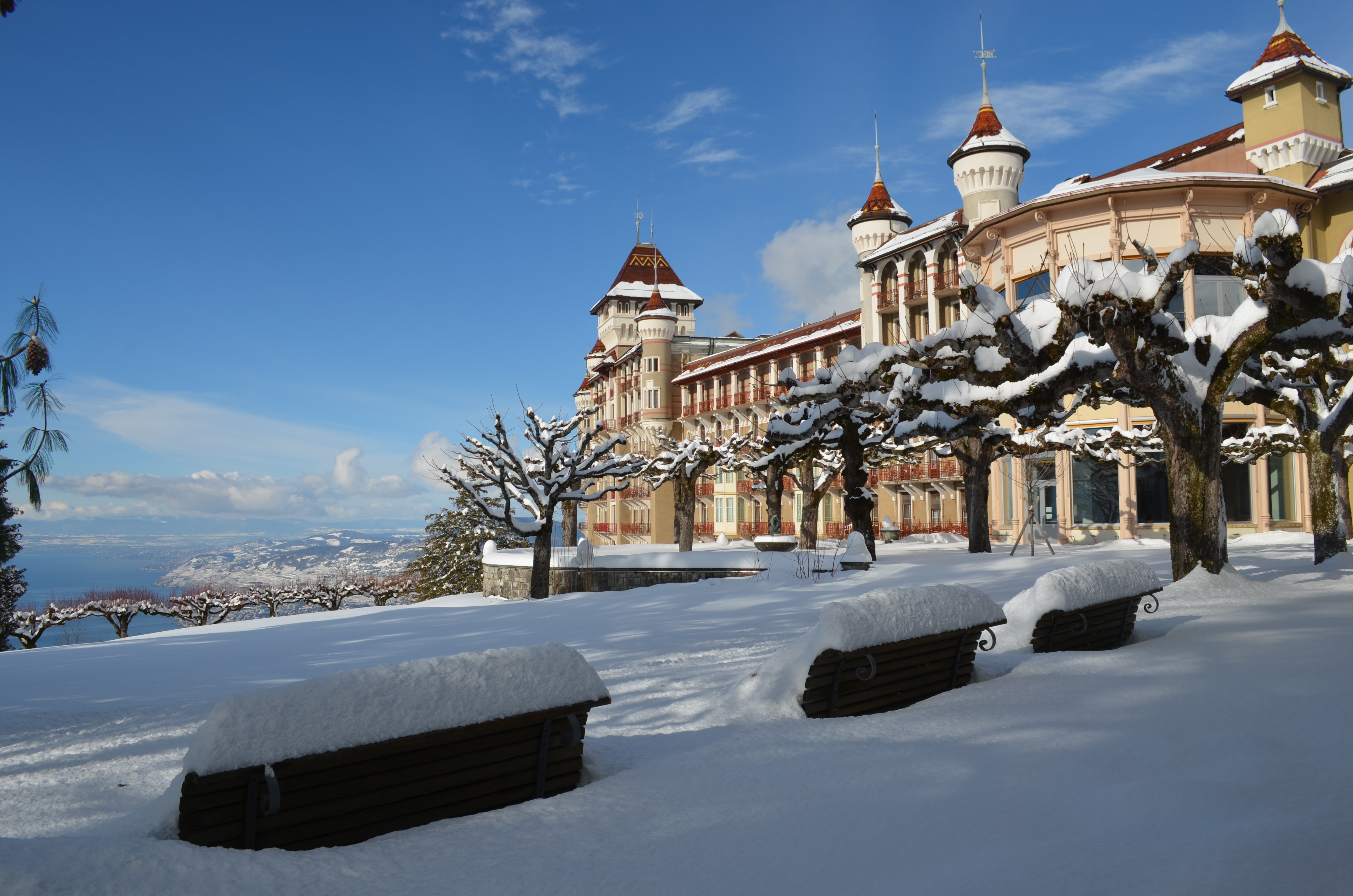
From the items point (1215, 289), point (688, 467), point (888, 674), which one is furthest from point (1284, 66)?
point (888, 674)

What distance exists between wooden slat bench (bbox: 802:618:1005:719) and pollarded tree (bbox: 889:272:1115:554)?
20.4 feet

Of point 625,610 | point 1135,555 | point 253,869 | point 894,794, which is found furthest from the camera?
point 1135,555

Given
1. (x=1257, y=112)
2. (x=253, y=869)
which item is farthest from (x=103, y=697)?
(x=1257, y=112)

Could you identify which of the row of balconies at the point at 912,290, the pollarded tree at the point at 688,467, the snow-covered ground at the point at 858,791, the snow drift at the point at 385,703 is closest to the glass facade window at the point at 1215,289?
the row of balconies at the point at 912,290

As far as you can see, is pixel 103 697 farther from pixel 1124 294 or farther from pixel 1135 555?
pixel 1135 555

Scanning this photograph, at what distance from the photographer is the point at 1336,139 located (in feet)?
102

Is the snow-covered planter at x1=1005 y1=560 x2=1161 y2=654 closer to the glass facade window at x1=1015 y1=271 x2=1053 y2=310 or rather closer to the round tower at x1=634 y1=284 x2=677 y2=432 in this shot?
the glass facade window at x1=1015 y1=271 x2=1053 y2=310

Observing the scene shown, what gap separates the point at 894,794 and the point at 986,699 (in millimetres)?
2192

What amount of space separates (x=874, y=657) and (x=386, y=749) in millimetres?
3396

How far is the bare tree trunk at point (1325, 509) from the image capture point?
15.3 meters

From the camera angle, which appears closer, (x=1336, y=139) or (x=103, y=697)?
(x=103, y=697)

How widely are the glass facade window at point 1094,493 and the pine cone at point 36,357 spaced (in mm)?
30071

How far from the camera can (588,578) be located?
28.9 meters

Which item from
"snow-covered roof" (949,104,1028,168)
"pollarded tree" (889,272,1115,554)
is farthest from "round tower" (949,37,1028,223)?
"pollarded tree" (889,272,1115,554)
